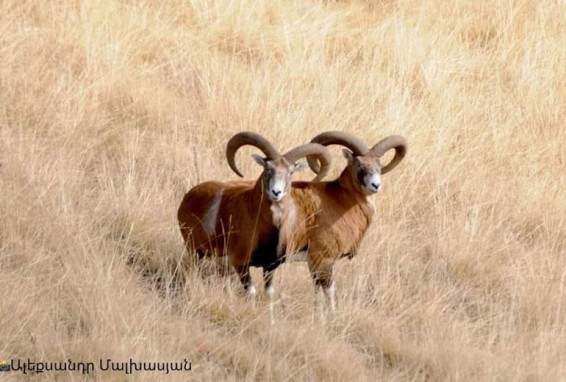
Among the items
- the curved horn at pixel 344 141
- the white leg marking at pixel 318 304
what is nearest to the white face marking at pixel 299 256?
the white leg marking at pixel 318 304

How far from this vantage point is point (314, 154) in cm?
842

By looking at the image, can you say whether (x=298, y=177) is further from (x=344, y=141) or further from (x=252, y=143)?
(x=252, y=143)

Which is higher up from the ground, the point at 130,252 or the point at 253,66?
the point at 253,66

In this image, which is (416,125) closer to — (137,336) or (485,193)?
(485,193)

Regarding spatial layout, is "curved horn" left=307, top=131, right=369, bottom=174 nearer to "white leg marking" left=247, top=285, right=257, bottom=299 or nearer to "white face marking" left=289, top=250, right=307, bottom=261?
"white face marking" left=289, top=250, right=307, bottom=261

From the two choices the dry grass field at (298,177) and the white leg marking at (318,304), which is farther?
the white leg marking at (318,304)

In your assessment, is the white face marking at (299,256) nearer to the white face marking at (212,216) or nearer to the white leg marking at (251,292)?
the white leg marking at (251,292)

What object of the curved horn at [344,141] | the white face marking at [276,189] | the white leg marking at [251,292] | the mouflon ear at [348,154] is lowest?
the white leg marking at [251,292]

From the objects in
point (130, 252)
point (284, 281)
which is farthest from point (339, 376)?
point (130, 252)

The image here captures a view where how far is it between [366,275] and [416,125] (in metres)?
2.72

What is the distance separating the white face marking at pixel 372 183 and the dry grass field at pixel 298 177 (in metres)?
0.73

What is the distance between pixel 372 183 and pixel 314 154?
1.44 ft

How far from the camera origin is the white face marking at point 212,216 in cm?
839

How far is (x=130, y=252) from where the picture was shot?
28.8ft
